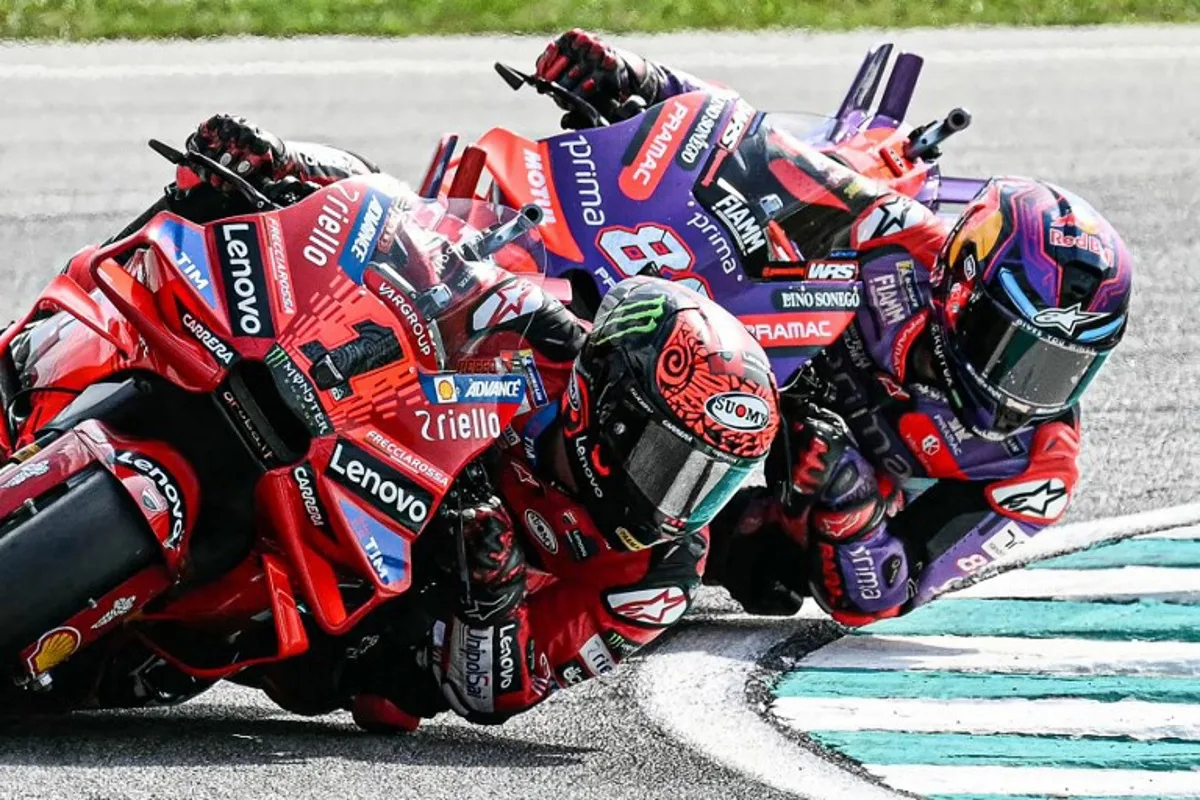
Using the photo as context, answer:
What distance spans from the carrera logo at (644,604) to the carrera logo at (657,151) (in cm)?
118

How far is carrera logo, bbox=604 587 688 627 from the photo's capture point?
6.23 metres

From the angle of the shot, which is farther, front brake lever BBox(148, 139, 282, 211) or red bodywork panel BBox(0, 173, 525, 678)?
front brake lever BBox(148, 139, 282, 211)

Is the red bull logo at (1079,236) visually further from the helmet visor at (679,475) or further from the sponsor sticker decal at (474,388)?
the sponsor sticker decal at (474,388)

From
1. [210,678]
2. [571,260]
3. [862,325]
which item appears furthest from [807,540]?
[210,678]

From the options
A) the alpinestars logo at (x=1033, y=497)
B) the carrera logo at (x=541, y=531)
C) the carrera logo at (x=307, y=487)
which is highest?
the carrera logo at (x=307, y=487)

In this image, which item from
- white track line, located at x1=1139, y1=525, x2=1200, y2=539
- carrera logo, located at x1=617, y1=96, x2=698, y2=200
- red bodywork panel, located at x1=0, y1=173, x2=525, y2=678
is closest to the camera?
red bodywork panel, located at x1=0, y1=173, x2=525, y2=678

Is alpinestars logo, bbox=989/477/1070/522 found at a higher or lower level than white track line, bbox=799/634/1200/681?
higher

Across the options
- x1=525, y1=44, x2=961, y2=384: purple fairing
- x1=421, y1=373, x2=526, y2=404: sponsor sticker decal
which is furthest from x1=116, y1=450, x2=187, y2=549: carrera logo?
x1=525, y1=44, x2=961, y2=384: purple fairing

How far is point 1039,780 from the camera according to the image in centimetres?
591

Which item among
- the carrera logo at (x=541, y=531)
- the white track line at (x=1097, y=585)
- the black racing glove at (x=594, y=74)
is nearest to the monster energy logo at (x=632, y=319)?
the carrera logo at (x=541, y=531)

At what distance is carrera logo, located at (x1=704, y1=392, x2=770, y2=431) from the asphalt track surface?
832mm

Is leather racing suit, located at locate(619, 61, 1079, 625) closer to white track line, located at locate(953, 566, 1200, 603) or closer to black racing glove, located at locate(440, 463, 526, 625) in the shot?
white track line, located at locate(953, 566, 1200, 603)

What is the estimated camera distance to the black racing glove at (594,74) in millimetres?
Answer: 7582

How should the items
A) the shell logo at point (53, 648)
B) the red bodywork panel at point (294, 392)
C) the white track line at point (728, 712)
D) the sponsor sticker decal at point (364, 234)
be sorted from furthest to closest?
1. the white track line at point (728, 712)
2. the sponsor sticker decal at point (364, 234)
3. the red bodywork panel at point (294, 392)
4. the shell logo at point (53, 648)
